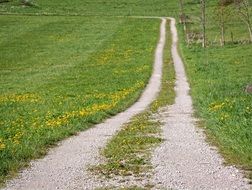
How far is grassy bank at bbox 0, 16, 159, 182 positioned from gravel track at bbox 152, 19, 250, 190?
150 inches

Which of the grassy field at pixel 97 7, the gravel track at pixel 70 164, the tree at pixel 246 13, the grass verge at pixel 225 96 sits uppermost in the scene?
the grassy field at pixel 97 7

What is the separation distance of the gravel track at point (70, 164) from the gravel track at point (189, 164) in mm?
1830

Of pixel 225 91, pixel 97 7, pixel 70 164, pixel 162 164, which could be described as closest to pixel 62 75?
pixel 225 91

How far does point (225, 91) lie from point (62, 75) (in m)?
18.7

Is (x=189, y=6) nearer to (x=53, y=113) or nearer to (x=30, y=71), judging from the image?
(x=30, y=71)

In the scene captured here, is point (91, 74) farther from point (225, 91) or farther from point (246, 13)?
point (246, 13)

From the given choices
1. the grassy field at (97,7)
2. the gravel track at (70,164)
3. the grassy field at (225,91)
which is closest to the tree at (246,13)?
the grassy field at (225,91)

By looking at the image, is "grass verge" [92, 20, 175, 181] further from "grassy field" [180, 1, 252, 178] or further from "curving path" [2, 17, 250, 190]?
"grassy field" [180, 1, 252, 178]

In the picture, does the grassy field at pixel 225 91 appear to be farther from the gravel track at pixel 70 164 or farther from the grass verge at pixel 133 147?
the gravel track at pixel 70 164

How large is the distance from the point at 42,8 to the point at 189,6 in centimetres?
2945

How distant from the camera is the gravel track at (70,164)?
12742 millimetres

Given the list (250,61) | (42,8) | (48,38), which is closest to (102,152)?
(250,61)

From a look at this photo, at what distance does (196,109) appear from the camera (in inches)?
1033

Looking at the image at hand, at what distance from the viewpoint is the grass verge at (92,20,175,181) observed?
1380cm
